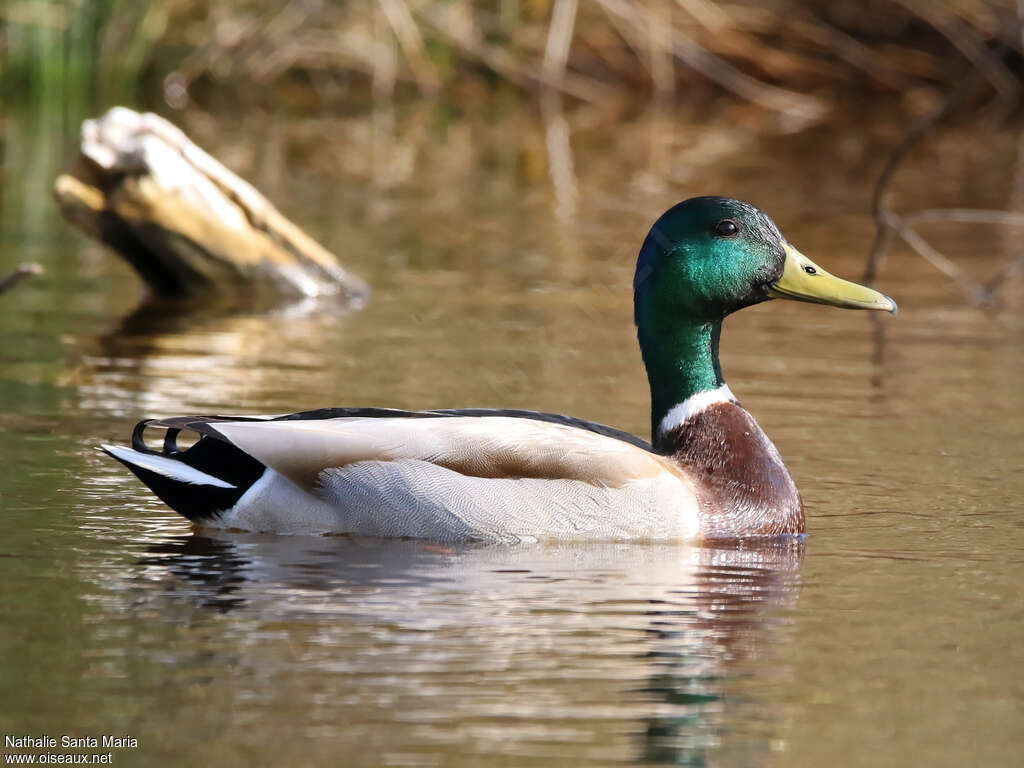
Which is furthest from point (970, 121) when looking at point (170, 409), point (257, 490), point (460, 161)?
point (257, 490)

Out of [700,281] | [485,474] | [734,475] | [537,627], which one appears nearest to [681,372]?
[700,281]

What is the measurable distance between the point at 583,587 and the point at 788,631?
70 cm

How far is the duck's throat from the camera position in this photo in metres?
7.15

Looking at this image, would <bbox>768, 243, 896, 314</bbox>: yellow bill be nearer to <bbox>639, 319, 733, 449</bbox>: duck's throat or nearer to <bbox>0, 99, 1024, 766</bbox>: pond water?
<bbox>639, 319, 733, 449</bbox>: duck's throat

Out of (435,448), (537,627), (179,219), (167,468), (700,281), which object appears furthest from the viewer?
(179,219)

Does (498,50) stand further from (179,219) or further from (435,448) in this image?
(435,448)

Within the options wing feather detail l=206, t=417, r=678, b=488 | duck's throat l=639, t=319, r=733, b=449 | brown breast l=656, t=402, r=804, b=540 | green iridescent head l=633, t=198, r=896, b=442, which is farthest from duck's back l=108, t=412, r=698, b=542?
green iridescent head l=633, t=198, r=896, b=442

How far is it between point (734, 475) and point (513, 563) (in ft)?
3.17

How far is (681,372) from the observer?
7.18 meters

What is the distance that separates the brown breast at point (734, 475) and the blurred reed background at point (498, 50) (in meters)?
16.6

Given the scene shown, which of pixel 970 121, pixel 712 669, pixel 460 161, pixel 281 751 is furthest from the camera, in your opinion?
pixel 970 121

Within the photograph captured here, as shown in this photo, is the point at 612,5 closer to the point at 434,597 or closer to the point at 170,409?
the point at 170,409

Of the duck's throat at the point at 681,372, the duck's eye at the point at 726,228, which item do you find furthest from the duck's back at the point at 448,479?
the duck's eye at the point at 726,228

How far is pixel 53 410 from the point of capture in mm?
8742
